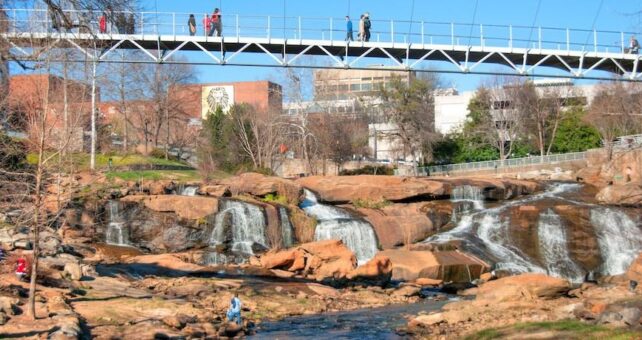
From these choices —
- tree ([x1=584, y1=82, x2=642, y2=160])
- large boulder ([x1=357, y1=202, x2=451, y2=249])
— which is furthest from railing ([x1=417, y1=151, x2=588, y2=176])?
large boulder ([x1=357, y1=202, x2=451, y2=249])

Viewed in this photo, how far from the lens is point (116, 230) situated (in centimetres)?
3931

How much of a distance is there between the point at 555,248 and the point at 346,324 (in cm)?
1953

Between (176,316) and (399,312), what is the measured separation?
27.3ft

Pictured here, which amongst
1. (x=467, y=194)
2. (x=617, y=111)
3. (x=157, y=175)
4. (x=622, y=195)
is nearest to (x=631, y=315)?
(x=622, y=195)

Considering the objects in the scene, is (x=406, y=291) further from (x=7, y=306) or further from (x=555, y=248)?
(x=7, y=306)

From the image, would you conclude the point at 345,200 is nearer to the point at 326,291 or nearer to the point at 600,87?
the point at 326,291

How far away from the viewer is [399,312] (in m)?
28.0

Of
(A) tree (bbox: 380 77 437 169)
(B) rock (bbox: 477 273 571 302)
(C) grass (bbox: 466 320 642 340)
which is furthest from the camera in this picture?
(A) tree (bbox: 380 77 437 169)

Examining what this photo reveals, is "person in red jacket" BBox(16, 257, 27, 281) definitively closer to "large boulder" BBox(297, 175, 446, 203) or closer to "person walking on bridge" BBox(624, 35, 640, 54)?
"large boulder" BBox(297, 175, 446, 203)

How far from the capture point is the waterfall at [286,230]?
41372 mm

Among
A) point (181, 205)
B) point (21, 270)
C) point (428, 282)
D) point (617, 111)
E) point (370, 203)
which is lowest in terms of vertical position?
point (428, 282)

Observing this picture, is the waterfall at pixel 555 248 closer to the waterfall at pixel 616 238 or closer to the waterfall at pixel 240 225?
the waterfall at pixel 616 238

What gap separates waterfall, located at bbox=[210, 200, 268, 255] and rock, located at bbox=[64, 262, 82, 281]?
12.5 metres

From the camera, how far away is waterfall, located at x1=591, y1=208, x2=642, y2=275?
133 ft
